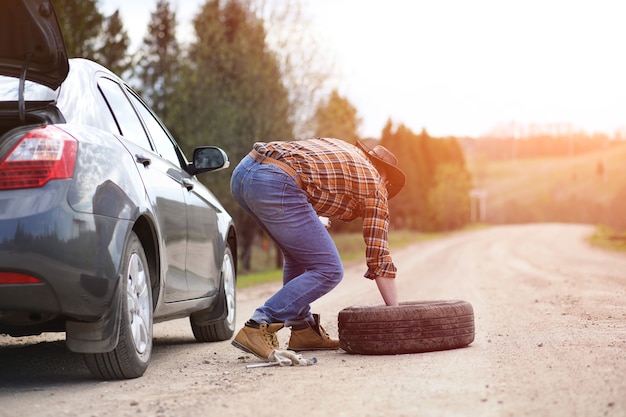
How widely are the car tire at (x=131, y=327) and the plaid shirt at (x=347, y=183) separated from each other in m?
1.20

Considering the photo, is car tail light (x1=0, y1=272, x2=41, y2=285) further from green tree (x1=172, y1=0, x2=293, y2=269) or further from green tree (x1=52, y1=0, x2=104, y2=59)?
green tree (x1=52, y1=0, x2=104, y2=59)

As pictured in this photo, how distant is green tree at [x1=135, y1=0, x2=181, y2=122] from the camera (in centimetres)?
2712

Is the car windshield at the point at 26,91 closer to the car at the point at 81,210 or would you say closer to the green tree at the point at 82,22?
the car at the point at 81,210

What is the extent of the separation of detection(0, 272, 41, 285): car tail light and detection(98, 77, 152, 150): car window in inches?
59.9

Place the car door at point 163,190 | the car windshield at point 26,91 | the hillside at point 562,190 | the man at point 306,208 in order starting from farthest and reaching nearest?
1. the hillside at point 562,190
2. the man at point 306,208
3. the car door at point 163,190
4. the car windshield at point 26,91

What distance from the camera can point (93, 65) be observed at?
19.0ft

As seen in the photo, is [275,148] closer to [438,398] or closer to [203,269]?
[203,269]

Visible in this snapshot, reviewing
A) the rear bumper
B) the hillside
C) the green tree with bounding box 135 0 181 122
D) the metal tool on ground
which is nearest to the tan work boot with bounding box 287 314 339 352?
the metal tool on ground

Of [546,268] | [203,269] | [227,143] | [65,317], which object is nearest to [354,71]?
[227,143]

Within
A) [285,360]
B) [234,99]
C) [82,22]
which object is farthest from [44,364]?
[82,22]

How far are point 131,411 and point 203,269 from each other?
8.58ft

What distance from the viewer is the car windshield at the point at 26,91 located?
4.99 meters

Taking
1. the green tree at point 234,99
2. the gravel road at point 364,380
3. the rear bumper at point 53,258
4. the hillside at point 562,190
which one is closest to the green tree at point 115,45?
the green tree at point 234,99

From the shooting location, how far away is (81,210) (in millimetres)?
4664
